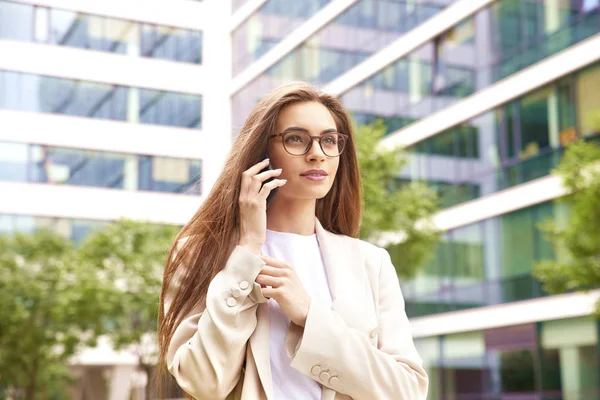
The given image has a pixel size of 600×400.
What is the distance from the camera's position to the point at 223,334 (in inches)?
81.4

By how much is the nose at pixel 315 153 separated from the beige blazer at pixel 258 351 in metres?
0.29

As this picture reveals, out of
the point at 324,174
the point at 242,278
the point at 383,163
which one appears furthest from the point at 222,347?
the point at 383,163

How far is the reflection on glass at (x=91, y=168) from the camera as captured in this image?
34.2 meters

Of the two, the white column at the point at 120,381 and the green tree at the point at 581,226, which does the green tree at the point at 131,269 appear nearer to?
the white column at the point at 120,381

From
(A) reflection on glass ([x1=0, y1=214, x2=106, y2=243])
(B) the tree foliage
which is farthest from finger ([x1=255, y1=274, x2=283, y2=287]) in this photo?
(A) reflection on glass ([x1=0, y1=214, x2=106, y2=243])

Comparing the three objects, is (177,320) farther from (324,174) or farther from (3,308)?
(3,308)

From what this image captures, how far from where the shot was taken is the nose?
223 centimetres

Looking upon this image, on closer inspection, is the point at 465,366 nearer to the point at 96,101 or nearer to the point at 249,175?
the point at 96,101

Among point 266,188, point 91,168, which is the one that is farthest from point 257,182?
point 91,168

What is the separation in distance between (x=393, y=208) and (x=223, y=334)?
17.9 meters

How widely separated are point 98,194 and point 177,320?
3394 centimetres

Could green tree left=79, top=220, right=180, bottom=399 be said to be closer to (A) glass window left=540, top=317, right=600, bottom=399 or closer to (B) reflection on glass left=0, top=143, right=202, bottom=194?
(B) reflection on glass left=0, top=143, right=202, bottom=194

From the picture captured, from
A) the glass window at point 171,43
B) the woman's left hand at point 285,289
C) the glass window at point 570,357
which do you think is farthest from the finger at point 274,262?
the glass window at point 171,43

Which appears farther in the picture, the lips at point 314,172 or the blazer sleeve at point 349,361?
the lips at point 314,172
